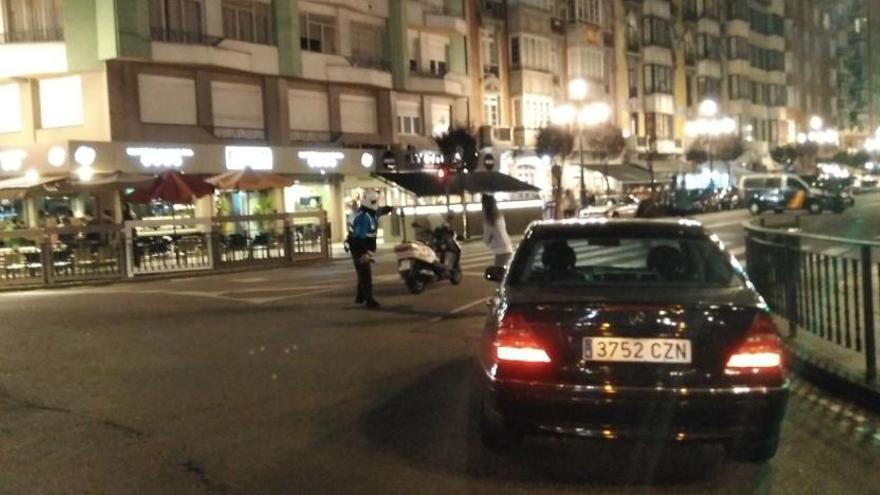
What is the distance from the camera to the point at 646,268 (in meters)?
7.14

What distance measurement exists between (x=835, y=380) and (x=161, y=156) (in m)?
25.5

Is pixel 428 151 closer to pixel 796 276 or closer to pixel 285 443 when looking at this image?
pixel 796 276

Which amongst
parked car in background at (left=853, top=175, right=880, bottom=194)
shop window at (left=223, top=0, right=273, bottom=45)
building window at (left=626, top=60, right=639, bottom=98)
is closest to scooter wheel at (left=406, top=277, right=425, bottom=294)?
shop window at (left=223, top=0, right=273, bottom=45)

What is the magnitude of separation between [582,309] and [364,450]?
198 cm

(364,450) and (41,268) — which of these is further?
(41,268)

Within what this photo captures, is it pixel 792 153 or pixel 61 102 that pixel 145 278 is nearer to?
pixel 61 102

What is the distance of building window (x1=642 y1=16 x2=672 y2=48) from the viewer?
201 feet

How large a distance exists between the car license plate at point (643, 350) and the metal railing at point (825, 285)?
11.1 ft

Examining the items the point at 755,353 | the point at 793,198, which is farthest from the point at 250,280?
the point at 793,198

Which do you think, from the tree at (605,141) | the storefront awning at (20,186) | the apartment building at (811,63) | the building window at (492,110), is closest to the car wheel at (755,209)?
the tree at (605,141)

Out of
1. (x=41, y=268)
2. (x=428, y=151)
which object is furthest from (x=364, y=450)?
(x=428, y=151)

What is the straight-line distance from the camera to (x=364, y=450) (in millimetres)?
6586

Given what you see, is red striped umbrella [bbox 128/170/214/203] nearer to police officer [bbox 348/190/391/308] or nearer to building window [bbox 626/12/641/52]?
police officer [bbox 348/190/391/308]

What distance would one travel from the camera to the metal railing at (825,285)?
8.25 m
